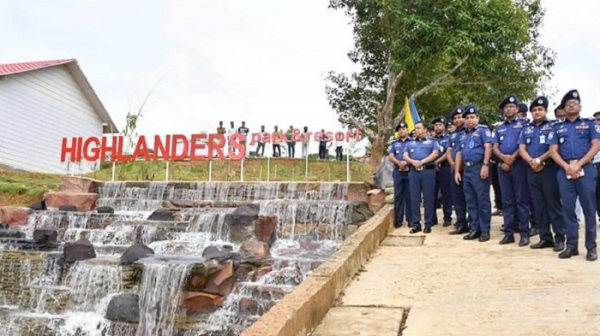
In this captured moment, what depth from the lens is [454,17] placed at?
44.1 ft

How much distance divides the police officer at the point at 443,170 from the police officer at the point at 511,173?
114 cm

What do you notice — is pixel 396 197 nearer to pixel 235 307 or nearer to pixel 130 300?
pixel 235 307

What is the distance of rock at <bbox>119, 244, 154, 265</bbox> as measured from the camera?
7.57 metres

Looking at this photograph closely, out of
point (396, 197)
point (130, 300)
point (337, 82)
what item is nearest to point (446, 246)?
point (396, 197)

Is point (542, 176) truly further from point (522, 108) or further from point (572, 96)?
point (522, 108)

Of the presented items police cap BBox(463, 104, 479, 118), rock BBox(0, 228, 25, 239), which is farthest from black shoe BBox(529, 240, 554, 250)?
rock BBox(0, 228, 25, 239)

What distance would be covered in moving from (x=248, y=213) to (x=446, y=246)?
4.37 meters

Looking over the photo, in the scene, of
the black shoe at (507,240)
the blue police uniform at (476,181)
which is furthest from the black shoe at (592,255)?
the blue police uniform at (476,181)

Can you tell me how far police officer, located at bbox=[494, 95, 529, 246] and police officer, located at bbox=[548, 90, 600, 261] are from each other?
79 cm

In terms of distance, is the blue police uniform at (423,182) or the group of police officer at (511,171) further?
the blue police uniform at (423,182)

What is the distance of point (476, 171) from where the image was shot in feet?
22.3

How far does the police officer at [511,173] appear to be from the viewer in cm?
631

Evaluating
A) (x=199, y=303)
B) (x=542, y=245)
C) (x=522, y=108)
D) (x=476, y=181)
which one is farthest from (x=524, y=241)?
(x=199, y=303)

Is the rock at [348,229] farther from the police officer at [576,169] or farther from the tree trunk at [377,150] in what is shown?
the police officer at [576,169]
